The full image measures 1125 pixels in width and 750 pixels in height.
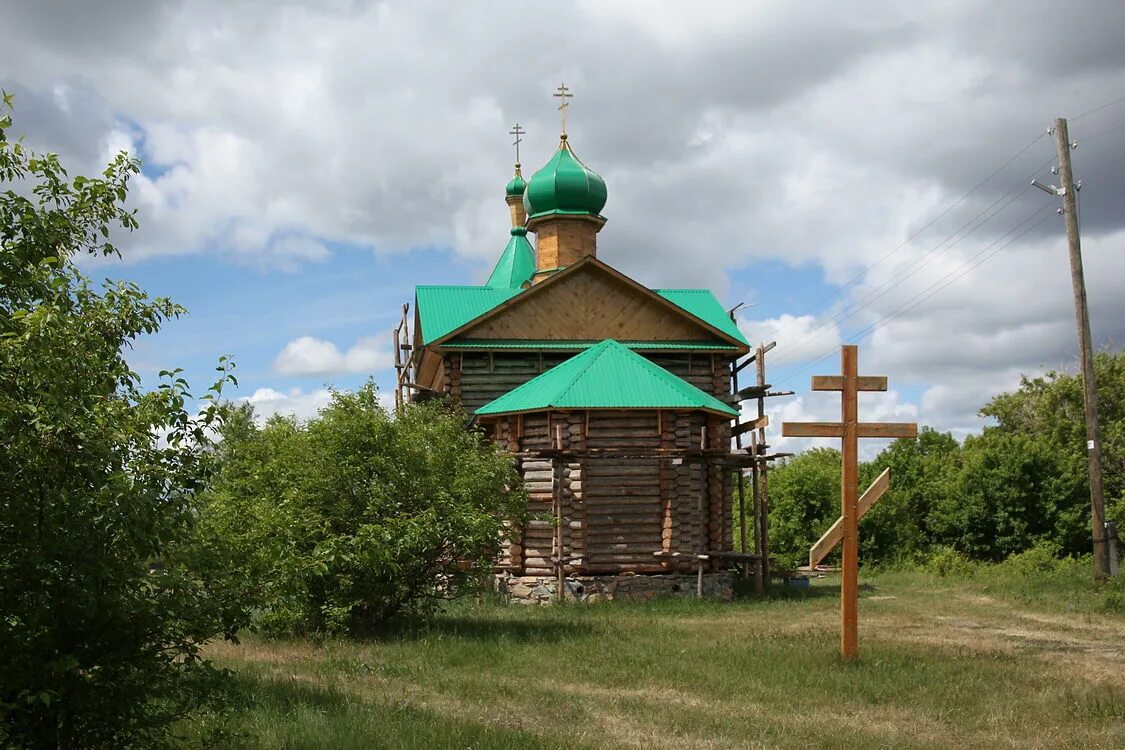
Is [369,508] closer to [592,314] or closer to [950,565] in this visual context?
[592,314]

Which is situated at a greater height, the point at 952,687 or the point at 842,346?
the point at 842,346

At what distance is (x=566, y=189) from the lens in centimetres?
2959

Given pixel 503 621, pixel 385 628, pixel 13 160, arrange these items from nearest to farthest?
1. pixel 13 160
2. pixel 385 628
3. pixel 503 621

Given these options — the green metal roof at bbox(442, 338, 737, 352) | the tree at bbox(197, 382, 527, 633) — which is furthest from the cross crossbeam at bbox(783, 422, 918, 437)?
the green metal roof at bbox(442, 338, 737, 352)

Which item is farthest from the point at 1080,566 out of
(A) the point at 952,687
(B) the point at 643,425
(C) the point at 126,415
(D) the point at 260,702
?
(C) the point at 126,415

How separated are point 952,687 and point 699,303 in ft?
66.5

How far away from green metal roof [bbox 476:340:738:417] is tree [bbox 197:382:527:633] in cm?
→ 540

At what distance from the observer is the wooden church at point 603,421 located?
74.9ft

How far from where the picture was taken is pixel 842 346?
42.3 ft

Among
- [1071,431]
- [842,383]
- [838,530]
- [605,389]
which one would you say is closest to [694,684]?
[838,530]

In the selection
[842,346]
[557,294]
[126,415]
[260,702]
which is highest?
[557,294]

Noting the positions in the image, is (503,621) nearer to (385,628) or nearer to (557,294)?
(385,628)

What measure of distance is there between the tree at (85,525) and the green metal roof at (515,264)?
2933cm

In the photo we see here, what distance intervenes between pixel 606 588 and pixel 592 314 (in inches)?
291
